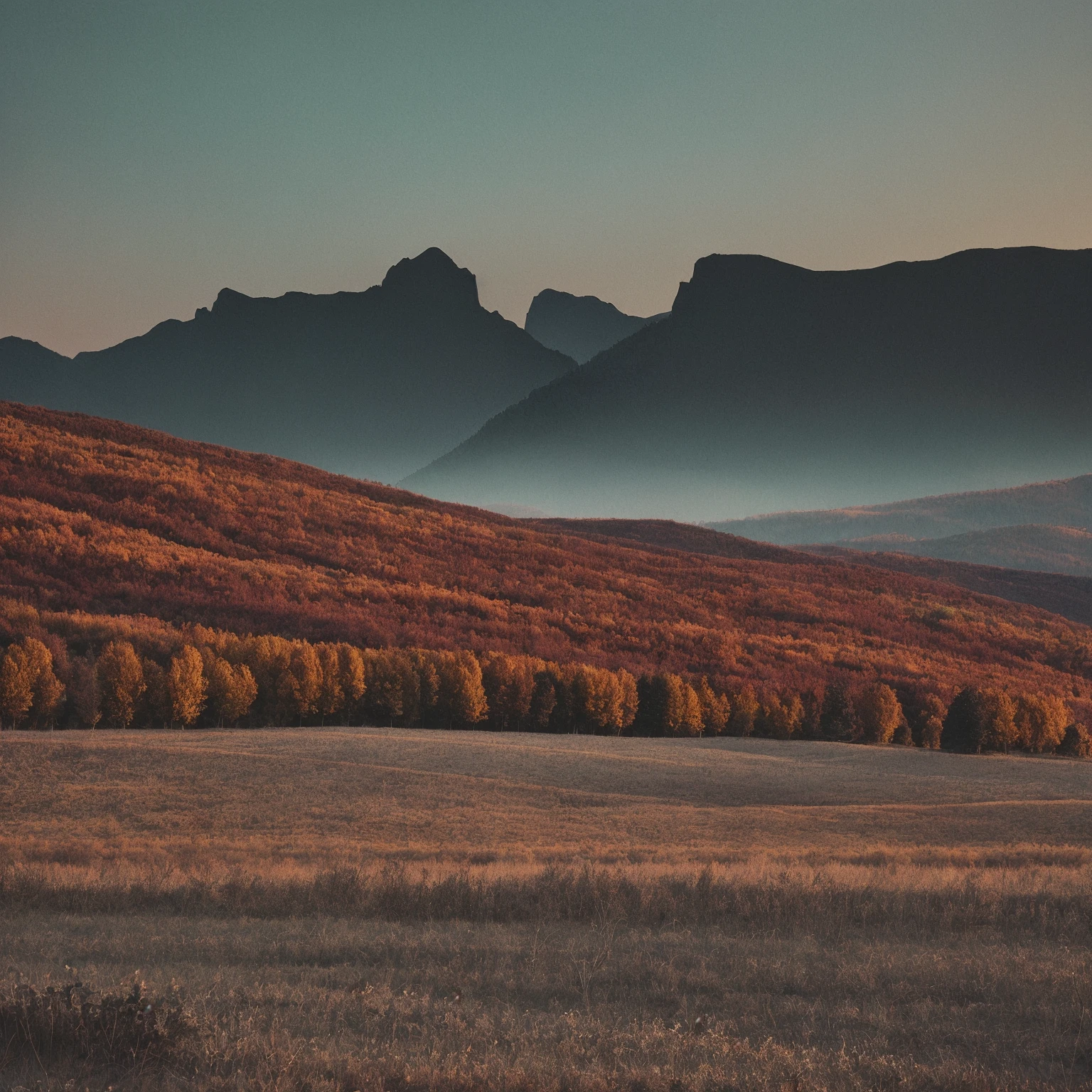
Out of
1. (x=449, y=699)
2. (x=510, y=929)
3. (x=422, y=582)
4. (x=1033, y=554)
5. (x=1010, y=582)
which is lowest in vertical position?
(x=449, y=699)

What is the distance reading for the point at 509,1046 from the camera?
8094 mm

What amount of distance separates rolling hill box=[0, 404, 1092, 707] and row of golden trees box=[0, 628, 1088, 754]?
5.13m

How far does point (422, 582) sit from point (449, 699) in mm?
24085

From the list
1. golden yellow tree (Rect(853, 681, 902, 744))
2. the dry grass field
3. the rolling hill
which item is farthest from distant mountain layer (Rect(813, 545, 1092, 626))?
the dry grass field

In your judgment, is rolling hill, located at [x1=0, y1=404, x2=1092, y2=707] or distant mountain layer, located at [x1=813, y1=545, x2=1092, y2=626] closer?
rolling hill, located at [x1=0, y1=404, x2=1092, y2=707]

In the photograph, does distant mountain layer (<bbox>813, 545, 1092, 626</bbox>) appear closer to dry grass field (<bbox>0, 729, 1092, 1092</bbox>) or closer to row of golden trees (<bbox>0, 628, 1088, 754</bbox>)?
row of golden trees (<bbox>0, 628, 1088, 754</bbox>)

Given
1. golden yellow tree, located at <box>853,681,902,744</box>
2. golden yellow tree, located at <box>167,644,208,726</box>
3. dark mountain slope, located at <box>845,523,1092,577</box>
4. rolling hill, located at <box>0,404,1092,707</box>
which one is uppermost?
dark mountain slope, located at <box>845,523,1092,577</box>

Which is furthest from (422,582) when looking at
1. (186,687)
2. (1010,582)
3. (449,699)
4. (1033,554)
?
(1033,554)

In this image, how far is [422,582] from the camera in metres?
69.3

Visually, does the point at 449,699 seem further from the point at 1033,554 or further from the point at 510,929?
the point at 1033,554

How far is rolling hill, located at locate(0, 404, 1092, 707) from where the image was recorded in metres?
56.6

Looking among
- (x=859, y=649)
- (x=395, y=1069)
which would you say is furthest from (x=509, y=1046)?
(x=859, y=649)

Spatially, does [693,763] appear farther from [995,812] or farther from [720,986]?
[720,986]

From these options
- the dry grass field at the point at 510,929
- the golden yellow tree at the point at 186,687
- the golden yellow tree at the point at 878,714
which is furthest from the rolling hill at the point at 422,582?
the dry grass field at the point at 510,929
